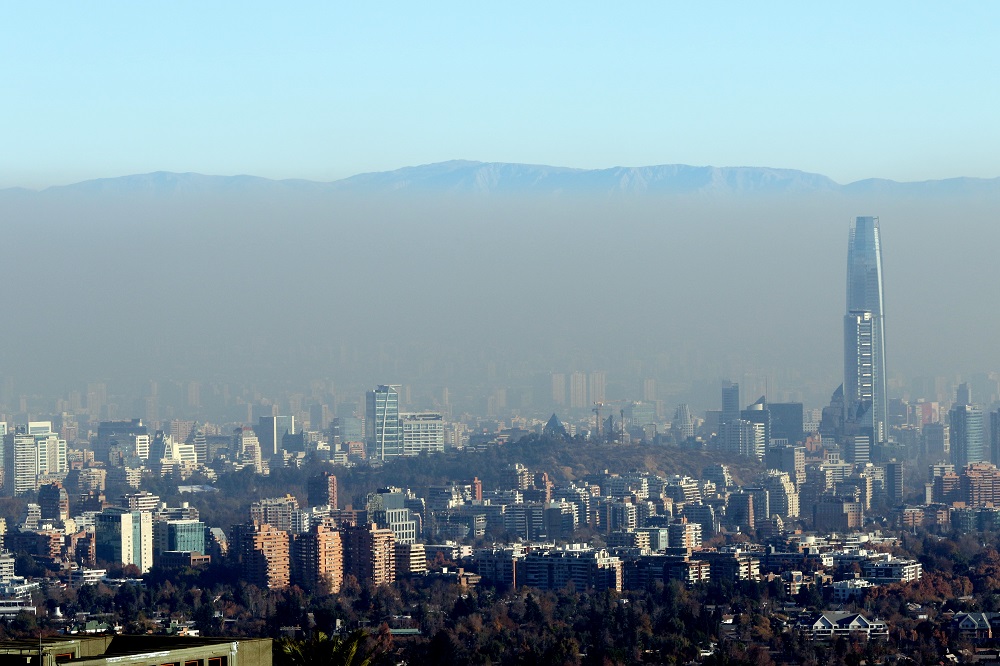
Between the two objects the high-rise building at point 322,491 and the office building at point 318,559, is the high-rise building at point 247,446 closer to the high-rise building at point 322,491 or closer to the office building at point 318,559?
the high-rise building at point 322,491

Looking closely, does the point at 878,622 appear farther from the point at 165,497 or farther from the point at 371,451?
the point at 371,451

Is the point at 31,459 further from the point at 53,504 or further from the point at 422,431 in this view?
the point at 53,504

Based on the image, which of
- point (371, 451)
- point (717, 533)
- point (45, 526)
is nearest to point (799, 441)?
point (371, 451)

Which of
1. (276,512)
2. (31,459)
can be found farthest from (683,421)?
(276,512)

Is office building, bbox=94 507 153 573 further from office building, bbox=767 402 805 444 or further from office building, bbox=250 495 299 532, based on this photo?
office building, bbox=767 402 805 444

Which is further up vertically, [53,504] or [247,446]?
[247,446]

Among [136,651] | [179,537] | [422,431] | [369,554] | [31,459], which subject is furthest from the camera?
[422,431]
